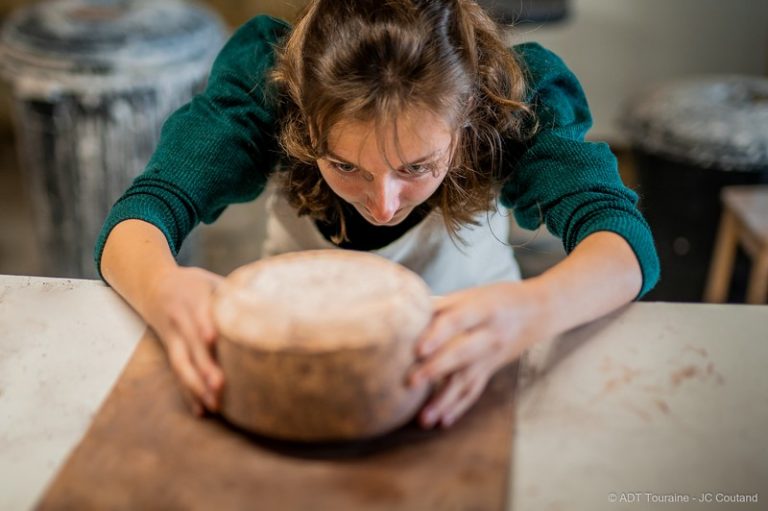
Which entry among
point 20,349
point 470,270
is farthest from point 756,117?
point 20,349

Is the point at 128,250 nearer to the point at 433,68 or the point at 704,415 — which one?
the point at 433,68

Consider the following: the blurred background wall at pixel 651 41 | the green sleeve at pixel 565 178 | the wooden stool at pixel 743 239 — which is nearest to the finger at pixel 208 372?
the green sleeve at pixel 565 178

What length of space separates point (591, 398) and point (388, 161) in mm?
294

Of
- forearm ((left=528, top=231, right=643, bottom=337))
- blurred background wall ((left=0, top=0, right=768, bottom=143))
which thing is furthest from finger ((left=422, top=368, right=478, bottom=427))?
blurred background wall ((left=0, top=0, right=768, bottom=143))

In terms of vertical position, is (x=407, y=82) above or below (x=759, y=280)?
above

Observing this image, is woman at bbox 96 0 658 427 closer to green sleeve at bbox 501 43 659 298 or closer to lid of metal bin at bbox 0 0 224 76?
green sleeve at bbox 501 43 659 298

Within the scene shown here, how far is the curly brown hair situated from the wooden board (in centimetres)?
31

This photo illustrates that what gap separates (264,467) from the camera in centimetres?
69

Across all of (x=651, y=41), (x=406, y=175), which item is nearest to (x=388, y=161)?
(x=406, y=175)

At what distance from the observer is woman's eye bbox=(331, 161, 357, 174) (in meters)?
0.91

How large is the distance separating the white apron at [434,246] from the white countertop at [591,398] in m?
0.33

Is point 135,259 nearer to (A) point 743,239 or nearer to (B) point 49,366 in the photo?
(B) point 49,366

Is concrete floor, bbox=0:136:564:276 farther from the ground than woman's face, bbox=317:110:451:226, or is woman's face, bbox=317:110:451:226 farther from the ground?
woman's face, bbox=317:110:451:226

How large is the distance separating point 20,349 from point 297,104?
385mm
